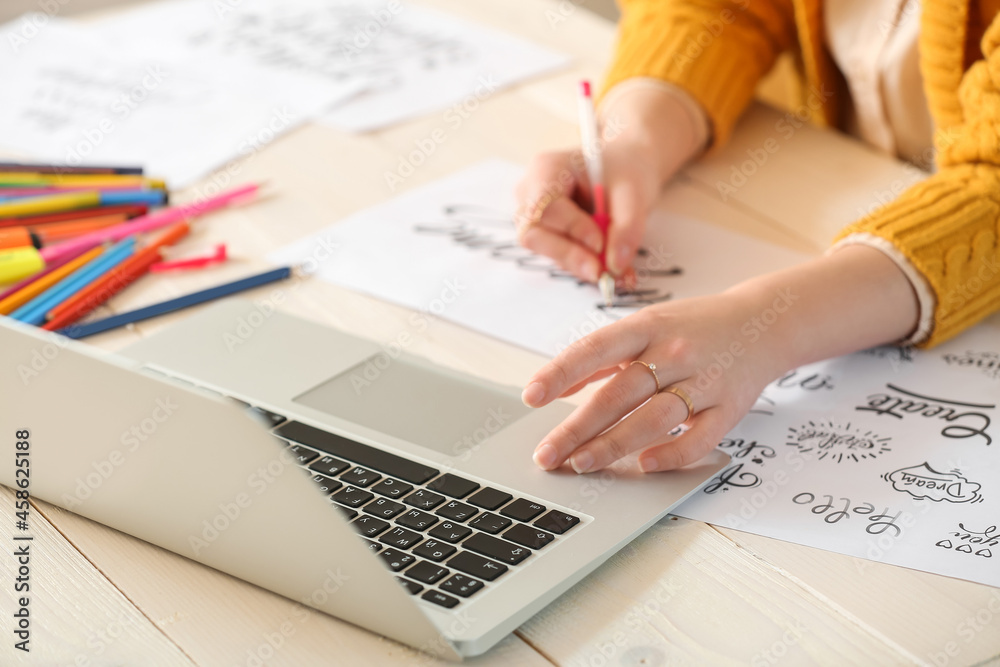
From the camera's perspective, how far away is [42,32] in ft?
3.43

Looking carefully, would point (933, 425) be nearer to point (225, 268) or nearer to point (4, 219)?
point (225, 268)

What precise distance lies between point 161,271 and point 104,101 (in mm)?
333

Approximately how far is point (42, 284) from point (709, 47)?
59 cm

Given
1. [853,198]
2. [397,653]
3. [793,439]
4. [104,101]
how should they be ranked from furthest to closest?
1. [104,101]
2. [853,198]
3. [793,439]
4. [397,653]

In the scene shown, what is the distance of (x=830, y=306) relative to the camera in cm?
56

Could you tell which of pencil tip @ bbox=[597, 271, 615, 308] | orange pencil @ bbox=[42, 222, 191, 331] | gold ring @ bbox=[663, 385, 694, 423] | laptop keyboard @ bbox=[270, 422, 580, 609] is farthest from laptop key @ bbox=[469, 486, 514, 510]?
orange pencil @ bbox=[42, 222, 191, 331]

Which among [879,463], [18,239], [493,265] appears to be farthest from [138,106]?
[879,463]

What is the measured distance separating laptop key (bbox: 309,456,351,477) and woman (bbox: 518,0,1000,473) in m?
0.10

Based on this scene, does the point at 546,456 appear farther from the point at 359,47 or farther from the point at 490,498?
the point at 359,47

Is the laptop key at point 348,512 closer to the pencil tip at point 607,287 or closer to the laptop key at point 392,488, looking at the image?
the laptop key at point 392,488

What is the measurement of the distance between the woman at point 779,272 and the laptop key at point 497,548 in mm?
64

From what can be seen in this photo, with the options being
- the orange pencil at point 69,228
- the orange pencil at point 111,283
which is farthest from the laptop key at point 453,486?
the orange pencil at point 69,228

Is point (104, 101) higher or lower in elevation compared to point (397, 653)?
higher

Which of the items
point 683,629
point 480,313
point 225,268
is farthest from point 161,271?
point 683,629
